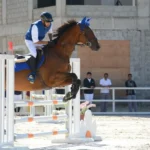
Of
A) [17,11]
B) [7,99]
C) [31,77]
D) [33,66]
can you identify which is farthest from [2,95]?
[17,11]

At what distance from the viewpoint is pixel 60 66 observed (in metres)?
9.64

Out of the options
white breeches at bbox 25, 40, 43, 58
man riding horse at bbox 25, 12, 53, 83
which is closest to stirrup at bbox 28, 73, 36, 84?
man riding horse at bbox 25, 12, 53, 83

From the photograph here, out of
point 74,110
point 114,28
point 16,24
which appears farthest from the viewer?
point 16,24

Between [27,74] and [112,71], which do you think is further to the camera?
[112,71]

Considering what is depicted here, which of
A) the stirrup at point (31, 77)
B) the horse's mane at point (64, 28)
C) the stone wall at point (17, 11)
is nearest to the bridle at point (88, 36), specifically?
the horse's mane at point (64, 28)

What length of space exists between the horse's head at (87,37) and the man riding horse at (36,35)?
0.65m

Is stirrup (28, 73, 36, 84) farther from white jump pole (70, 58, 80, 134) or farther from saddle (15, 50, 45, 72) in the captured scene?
white jump pole (70, 58, 80, 134)

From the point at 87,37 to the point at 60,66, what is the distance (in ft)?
2.55

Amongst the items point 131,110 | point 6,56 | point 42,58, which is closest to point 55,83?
point 42,58

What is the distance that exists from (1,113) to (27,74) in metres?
1.18

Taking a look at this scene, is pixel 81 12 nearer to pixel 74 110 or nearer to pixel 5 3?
pixel 5 3

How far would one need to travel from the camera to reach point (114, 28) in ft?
79.2

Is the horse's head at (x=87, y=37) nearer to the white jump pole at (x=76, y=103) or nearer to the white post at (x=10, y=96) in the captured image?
the white jump pole at (x=76, y=103)

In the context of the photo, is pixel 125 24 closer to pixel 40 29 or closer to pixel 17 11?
pixel 17 11
